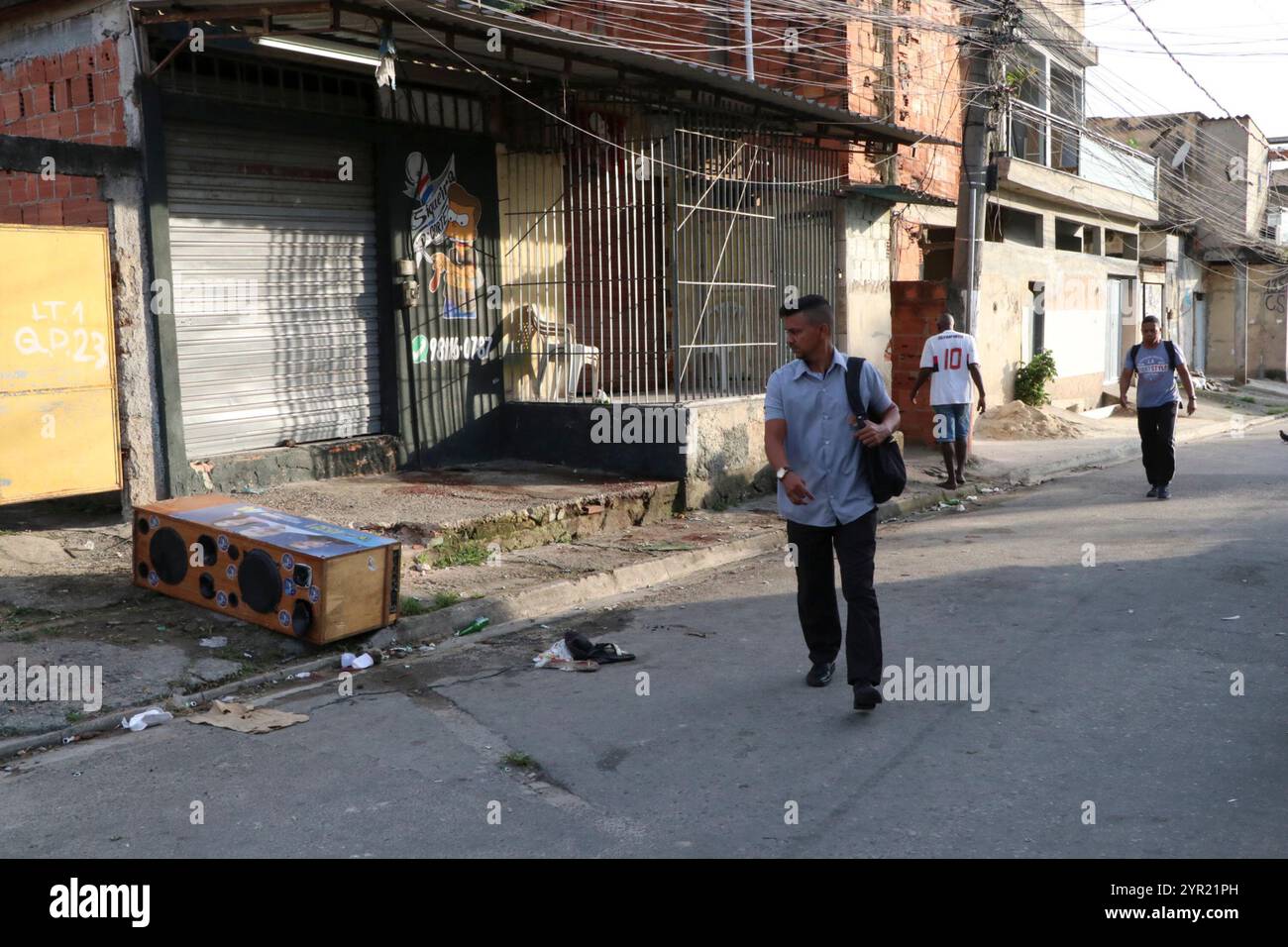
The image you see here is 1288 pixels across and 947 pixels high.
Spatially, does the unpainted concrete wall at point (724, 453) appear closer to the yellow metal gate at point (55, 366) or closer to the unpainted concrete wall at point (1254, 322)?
the yellow metal gate at point (55, 366)

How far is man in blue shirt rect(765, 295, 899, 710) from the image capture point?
560 cm

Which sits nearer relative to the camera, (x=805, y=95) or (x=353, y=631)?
(x=353, y=631)

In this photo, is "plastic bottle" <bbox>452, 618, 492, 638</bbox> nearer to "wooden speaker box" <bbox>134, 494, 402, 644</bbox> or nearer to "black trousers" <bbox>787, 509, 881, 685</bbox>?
"wooden speaker box" <bbox>134, 494, 402, 644</bbox>

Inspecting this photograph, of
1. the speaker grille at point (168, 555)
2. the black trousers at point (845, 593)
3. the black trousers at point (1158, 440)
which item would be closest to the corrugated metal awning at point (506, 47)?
the speaker grille at point (168, 555)

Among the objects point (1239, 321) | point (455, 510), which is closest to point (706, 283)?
point (455, 510)

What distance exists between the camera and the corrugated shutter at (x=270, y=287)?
969 cm

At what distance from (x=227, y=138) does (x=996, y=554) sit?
22.9ft

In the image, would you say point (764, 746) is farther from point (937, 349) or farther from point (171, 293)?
point (937, 349)

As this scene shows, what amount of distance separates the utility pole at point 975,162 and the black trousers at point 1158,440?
10.1 feet

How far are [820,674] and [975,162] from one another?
10323 mm

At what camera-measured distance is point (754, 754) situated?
197 inches

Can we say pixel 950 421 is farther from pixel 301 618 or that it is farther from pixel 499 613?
pixel 301 618

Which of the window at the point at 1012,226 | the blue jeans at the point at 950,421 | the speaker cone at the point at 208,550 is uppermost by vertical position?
the window at the point at 1012,226

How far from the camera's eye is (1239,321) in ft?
114
